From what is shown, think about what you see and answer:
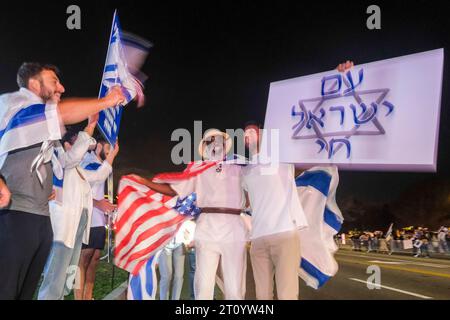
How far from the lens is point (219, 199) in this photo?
413cm

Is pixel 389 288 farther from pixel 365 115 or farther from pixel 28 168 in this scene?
pixel 28 168

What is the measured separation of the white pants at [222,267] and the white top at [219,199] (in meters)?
0.07

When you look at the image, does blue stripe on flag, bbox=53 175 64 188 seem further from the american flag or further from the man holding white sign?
the man holding white sign

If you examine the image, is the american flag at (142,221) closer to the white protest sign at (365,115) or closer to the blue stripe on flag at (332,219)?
the white protest sign at (365,115)

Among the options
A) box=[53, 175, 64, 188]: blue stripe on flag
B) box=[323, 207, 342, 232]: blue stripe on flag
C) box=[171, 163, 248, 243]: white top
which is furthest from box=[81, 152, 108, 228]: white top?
box=[323, 207, 342, 232]: blue stripe on flag

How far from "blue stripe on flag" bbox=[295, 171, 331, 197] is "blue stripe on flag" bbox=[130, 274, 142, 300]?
2019mm

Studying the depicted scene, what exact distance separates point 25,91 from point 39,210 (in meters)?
0.95

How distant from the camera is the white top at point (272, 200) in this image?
13.3ft

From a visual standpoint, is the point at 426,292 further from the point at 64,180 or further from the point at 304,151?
the point at 64,180

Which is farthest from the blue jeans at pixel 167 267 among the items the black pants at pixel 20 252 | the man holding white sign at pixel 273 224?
the black pants at pixel 20 252

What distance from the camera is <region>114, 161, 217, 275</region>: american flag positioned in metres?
4.69

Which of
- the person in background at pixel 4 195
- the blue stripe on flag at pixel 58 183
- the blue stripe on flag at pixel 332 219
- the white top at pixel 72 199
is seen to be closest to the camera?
the person in background at pixel 4 195
